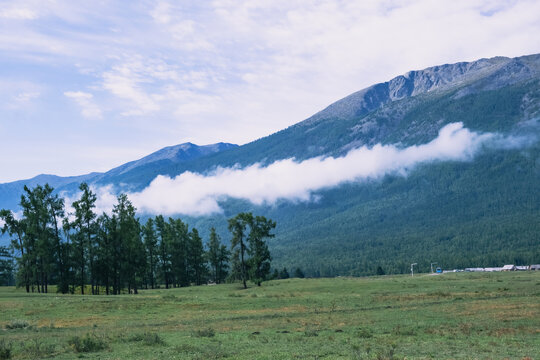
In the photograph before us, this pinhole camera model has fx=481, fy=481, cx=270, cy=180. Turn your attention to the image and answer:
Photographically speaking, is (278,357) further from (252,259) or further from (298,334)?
(252,259)

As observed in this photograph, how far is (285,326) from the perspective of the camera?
126 feet

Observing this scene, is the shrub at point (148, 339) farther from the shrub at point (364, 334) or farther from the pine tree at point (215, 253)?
the pine tree at point (215, 253)

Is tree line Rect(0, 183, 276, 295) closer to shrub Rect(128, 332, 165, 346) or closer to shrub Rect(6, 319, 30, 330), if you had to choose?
shrub Rect(6, 319, 30, 330)

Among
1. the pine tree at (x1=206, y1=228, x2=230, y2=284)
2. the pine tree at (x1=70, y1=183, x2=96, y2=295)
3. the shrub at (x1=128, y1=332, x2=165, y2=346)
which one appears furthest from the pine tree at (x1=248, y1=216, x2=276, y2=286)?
the shrub at (x1=128, y1=332, x2=165, y2=346)

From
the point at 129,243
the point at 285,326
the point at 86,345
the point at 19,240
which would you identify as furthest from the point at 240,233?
the point at 86,345

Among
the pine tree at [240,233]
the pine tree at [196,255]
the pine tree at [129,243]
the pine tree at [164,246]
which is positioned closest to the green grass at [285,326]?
the pine tree at [129,243]

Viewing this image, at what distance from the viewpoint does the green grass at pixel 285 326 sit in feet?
87.9

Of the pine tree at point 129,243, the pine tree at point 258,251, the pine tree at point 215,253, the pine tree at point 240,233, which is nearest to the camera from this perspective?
the pine tree at point 129,243

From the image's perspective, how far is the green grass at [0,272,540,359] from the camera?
2680 centimetres

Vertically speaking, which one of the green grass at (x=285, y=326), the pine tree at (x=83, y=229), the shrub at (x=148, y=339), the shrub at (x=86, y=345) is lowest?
the green grass at (x=285, y=326)

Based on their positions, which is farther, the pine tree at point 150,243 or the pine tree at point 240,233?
the pine tree at point 150,243

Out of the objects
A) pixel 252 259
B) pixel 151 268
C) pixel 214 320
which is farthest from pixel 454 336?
pixel 151 268

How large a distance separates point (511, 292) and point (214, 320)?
37.7 meters

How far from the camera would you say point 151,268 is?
103 metres
